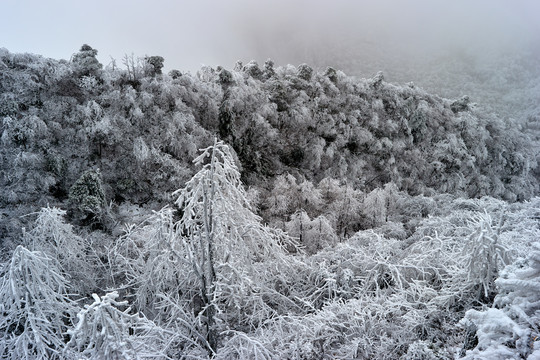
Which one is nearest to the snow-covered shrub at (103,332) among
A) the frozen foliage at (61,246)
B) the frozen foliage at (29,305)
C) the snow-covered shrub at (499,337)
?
the frozen foliage at (29,305)

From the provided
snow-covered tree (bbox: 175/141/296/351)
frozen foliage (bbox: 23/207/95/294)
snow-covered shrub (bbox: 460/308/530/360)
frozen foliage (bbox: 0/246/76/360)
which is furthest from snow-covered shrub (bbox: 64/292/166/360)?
frozen foliage (bbox: 23/207/95/294)

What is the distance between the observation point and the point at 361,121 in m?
20.8

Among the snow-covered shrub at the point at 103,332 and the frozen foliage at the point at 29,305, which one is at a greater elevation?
the snow-covered shrub at the point at 103,332

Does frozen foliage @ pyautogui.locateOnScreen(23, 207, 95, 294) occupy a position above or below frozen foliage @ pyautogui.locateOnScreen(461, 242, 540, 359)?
below

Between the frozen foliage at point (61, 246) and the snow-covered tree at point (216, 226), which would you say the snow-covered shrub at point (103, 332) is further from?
the frozen foliage at point (61, 246)

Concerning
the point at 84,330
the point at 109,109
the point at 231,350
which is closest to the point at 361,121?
the point at 109,109

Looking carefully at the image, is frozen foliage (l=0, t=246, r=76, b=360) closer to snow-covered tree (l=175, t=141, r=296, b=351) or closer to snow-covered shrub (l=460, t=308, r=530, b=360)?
snow-covered tree (l=175, t=141, r=296, b=351)

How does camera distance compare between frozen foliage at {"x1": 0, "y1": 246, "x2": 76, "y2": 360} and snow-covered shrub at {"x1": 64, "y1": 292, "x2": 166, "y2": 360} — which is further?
frozen foliage at {"x1": 0, "y1": 246, "x2": 76, "y2": 360}

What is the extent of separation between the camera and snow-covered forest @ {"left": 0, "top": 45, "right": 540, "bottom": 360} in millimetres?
5219

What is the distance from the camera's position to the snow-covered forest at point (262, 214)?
5.22 meters

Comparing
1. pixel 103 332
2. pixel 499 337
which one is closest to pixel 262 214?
pixel 103 332

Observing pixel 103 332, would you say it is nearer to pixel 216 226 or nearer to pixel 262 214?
pixel 216 226

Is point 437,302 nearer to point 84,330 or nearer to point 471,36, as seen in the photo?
point 84,330

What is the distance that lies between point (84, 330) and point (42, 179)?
12.4 m
